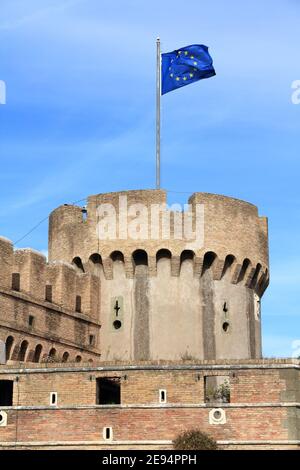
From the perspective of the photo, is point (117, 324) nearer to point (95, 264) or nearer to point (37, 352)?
point (95, 264)

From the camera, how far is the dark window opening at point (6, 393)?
132 feet

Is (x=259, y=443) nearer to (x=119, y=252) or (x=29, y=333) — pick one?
(x=29, y=333)

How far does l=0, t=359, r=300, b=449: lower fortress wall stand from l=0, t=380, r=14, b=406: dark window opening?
203 cm

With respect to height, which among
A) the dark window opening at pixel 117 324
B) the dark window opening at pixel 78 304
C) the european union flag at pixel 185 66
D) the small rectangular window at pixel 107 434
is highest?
the european union flag at pixel 185 66

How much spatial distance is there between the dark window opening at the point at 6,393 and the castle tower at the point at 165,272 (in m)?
8.18

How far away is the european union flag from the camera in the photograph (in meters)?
50.2

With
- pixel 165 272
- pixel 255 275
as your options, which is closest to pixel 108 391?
pixel 165 272

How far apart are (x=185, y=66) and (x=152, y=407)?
1927 centimetres

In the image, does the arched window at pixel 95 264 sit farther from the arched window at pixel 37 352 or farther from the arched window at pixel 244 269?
the arched window at pixel 244 269

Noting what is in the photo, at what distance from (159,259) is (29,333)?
7.73m

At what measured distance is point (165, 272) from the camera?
48375 millimetres

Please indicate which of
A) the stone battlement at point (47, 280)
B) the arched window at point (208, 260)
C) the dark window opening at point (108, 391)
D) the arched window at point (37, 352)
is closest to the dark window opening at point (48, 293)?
the stone battlement at point (47, 280)

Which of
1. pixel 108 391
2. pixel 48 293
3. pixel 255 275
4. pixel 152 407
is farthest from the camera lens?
pixel 255 275
